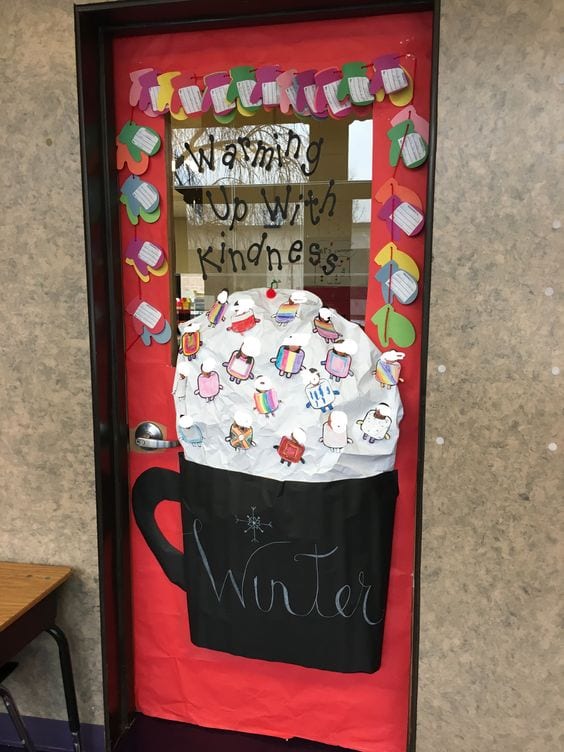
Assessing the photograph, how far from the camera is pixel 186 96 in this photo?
1.53 m

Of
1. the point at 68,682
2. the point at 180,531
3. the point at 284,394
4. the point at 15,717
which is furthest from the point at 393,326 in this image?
the point at 15,717

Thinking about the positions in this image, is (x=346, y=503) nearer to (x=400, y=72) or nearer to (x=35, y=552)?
(x=35, y=552)

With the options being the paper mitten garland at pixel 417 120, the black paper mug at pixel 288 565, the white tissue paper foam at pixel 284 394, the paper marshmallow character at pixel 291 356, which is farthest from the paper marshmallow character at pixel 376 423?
the paper mitten garland at pixel 417 120

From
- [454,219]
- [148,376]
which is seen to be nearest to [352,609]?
[148,376]

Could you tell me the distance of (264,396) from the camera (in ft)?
5.03

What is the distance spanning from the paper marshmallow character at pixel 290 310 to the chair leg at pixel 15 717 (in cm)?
124

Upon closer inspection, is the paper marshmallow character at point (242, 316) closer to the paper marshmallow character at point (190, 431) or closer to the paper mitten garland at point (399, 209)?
the paper marshmallow character at point (190, 431)

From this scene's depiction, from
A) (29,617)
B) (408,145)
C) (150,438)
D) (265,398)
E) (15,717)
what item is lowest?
(15,717)

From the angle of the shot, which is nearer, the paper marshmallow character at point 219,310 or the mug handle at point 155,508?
the paper marshmallow character at point 219,310

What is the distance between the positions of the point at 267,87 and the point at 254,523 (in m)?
1.14

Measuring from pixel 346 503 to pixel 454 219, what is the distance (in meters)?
0.75

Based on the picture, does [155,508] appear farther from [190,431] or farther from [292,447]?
[292,447]

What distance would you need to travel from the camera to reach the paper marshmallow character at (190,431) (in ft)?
5.16

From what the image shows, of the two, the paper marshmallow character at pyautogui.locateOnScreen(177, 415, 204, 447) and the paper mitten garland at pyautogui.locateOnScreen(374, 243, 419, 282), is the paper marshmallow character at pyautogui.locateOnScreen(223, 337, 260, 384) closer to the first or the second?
the paper marshmallow character at pyautogui.locateOnScreen(177, 415, 204, 447)
